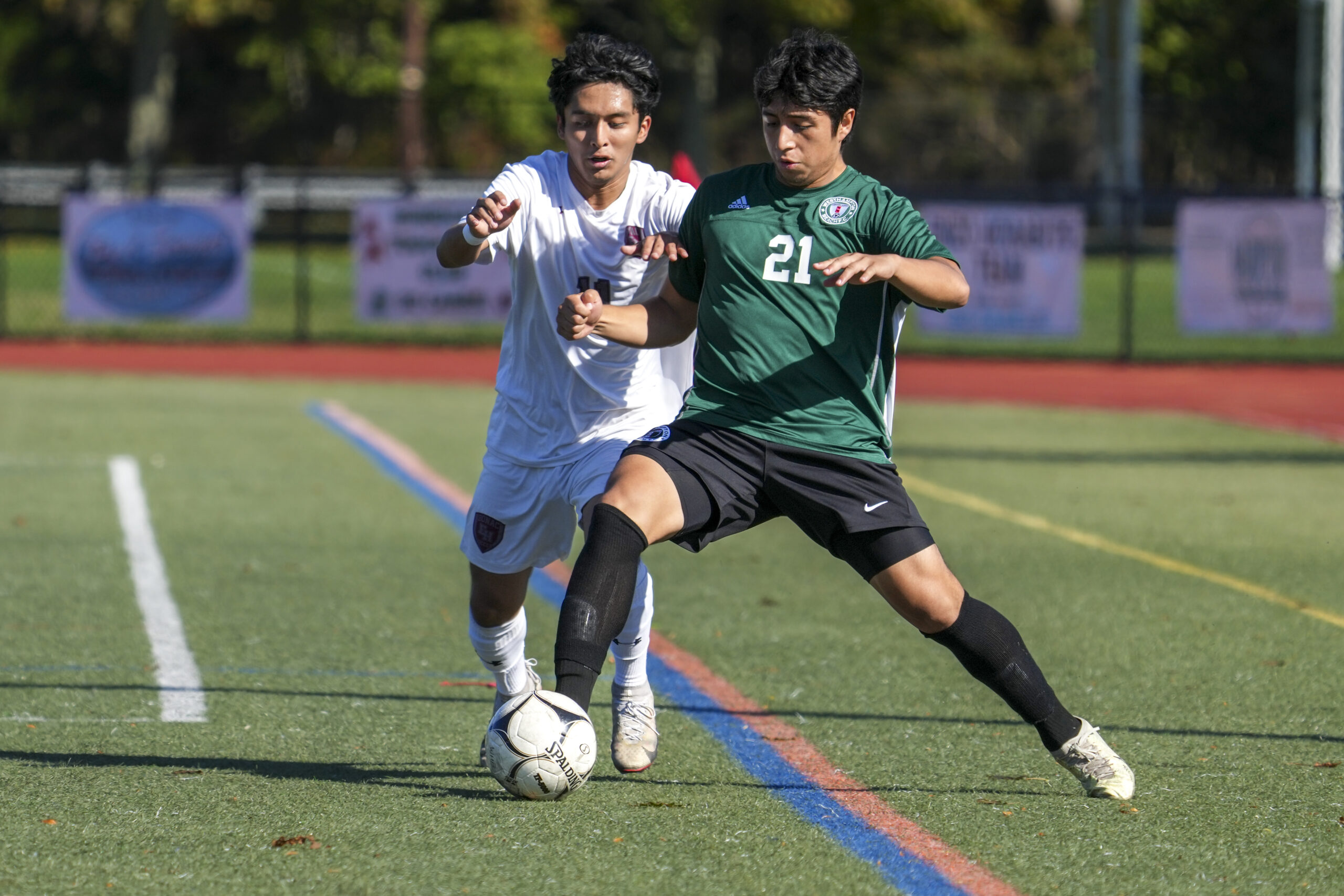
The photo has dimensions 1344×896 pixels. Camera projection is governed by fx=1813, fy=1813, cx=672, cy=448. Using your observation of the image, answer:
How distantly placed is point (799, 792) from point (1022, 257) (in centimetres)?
1656

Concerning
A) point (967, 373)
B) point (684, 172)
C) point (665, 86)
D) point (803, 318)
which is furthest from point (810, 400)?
point (665, 86)

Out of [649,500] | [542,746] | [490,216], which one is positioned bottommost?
[542,746]

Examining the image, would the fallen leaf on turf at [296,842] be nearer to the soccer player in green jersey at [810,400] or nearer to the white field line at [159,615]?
the soccer player in green jersey at [810,400]

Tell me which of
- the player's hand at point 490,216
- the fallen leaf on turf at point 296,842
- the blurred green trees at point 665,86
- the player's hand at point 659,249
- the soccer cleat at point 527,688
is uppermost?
the blurred green trees at point 665,86

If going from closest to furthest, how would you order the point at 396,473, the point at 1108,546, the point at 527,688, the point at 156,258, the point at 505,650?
the point at 505,650, the point at 527,688, the point at 1108,546, the point at 396,473, the point at 156,258

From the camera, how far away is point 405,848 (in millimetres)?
4152

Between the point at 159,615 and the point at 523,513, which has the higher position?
the point at 523,513

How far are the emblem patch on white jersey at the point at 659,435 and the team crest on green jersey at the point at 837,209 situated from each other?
67cm

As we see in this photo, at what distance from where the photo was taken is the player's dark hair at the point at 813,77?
14.7 ft

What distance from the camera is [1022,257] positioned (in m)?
20.6

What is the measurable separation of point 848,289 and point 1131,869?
5.14ft

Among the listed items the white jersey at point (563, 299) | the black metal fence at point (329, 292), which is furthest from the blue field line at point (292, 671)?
the black metal fence at point (329, 292)

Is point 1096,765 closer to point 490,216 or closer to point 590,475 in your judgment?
point 590,475

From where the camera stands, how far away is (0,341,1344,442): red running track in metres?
18.6
